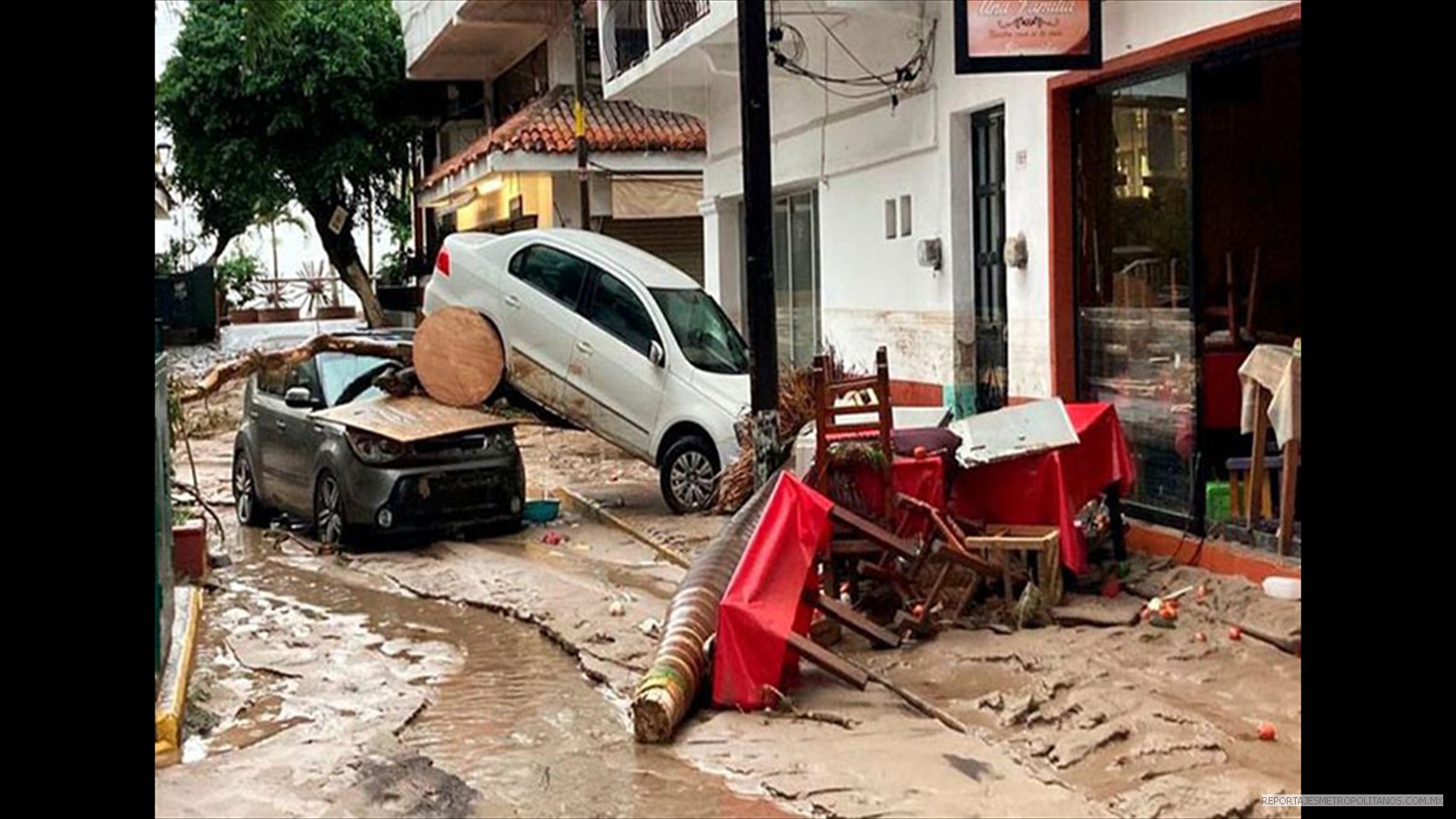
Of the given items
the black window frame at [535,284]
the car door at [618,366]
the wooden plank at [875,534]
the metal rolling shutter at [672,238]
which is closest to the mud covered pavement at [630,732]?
the wooden plank at [875,534]

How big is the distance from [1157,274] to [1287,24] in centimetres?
230

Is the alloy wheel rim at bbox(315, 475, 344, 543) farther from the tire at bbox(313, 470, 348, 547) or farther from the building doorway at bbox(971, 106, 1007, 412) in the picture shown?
the building doorway at bbox(971, 106, 1007, 412)

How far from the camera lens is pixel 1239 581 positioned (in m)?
9.09

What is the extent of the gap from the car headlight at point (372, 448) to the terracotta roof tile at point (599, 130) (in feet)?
34.2

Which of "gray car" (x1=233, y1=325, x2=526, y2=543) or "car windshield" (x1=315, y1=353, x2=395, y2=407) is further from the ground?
"car windshield" (x1=315, y1=353, x2=395, y2=407)

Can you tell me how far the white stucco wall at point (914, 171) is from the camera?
11203 millimetres

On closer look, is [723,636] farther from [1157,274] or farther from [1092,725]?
[1157,274]

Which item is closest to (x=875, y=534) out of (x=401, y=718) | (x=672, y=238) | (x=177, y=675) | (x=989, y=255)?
(x=401, y=718)

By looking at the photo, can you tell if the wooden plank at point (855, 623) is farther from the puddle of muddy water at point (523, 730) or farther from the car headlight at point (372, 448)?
the car headlight at point (372, 448)

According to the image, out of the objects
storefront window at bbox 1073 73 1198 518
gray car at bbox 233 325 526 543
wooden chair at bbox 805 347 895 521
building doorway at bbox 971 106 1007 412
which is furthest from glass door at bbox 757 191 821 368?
wooden chair at bbox 805 347 895 521

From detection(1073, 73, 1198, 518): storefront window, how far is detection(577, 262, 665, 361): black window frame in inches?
174

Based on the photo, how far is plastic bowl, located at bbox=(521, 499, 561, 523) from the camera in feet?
46.9

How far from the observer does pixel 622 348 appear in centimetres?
1427
